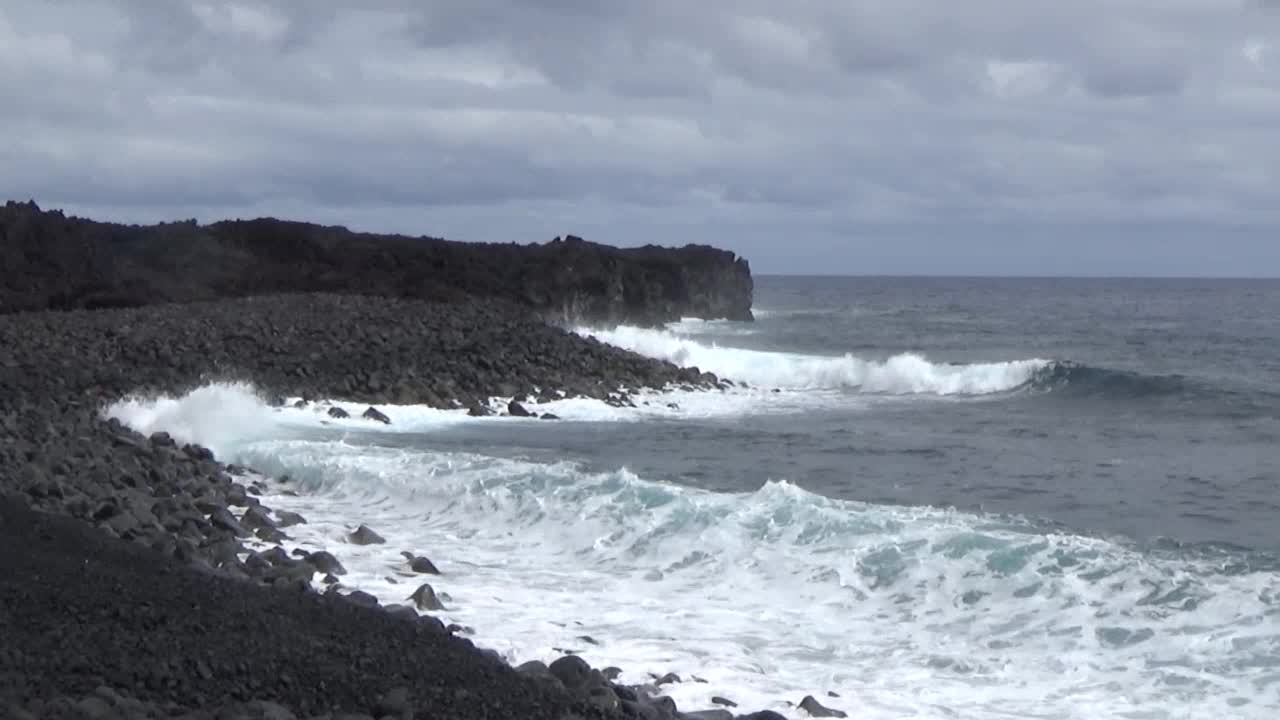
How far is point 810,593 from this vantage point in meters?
11.1

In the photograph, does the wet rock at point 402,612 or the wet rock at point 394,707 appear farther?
the wet rock at point 402,612

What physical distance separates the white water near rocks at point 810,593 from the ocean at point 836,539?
0.09 feet

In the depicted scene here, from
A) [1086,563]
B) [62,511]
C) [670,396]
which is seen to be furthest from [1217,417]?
[62,511]

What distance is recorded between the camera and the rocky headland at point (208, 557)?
7090 mm

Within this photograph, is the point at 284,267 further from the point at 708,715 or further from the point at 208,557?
the point at 708,715

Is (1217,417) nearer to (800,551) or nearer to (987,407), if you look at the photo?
(987,407)

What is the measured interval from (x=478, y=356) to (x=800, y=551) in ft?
50.9

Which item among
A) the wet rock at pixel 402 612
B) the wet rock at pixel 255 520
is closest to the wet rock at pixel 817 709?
the wet rock at pixel 402 612

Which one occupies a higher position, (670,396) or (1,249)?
(1,249)

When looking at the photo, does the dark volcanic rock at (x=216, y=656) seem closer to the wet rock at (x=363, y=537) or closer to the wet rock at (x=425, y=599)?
the wet rock at (x=425, y=599)

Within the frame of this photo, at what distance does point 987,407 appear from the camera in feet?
91.9

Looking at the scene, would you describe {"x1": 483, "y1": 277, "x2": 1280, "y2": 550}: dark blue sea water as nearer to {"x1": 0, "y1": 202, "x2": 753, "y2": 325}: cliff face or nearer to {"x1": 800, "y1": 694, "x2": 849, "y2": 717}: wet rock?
{"x1": 800, "y1": 694, "x2": 849, "y2": 717}: wet rock

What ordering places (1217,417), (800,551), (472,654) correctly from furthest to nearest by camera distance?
(1217,417) → (800,551) → (472,654)

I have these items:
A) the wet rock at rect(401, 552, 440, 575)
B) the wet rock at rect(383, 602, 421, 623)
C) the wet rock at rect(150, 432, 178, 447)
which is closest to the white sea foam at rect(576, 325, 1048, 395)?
the wet rock at rect(150, 432, 178, 447)
